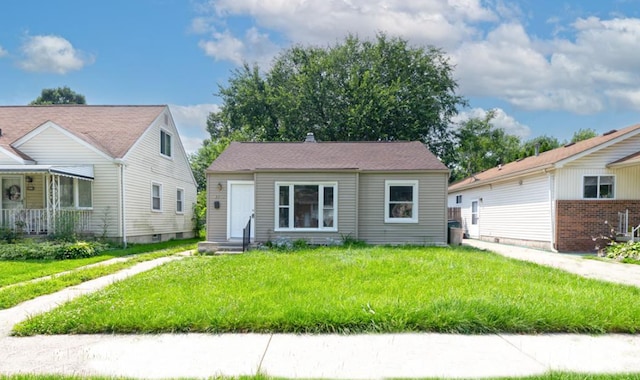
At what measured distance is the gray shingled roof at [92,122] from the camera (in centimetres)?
1428

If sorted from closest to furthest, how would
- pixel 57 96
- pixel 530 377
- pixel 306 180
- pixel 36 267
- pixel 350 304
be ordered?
pixel 530 377 → pixel 350 304 → pixel 36 267 → pixel 306 180 → pixel 57 96

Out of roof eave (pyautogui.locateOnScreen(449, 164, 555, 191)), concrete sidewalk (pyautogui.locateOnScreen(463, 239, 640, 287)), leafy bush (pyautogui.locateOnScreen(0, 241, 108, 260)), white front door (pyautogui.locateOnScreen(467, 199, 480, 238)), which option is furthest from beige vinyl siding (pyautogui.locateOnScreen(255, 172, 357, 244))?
white front door (pyautogui.locateOnScreen(467, 199, 480, 238))

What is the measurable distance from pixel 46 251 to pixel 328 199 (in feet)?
28.1

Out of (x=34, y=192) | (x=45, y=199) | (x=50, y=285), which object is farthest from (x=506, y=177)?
(x=34, y=192)

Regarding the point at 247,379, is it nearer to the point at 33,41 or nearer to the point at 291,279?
the point at 291,279

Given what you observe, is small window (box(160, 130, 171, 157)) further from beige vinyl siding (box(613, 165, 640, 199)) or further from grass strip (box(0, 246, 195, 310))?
beige vinyl siding (box(613, 165, 640, 199))

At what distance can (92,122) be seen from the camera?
51.8 ft

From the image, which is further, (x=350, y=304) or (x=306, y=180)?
(x=306, y=180)

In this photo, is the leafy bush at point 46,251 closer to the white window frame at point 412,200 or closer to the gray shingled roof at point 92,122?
the gray shingled roof at point 92,122

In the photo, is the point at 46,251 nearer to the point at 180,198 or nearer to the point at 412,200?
the point at 180,198

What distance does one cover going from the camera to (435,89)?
2766cm

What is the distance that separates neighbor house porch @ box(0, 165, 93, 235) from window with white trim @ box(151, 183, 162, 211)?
261 centimetres

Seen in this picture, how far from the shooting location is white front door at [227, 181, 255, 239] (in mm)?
13125

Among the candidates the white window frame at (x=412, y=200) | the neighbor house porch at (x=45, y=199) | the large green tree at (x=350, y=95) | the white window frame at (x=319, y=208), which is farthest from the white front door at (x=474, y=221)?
the neighbor house porch at (x=45, y=199)
